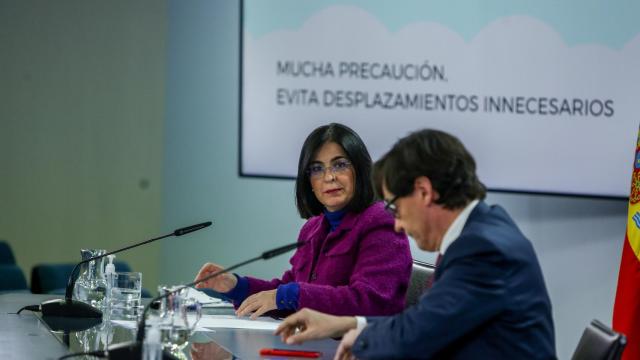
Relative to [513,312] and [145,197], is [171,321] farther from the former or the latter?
[145,197]

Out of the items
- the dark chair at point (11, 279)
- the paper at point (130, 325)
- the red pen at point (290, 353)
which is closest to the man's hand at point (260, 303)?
the paper at point (130, 325)

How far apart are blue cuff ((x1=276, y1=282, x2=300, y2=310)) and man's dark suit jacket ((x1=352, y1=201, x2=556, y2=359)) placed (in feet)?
2.83

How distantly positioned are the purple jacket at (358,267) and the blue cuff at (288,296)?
17mm

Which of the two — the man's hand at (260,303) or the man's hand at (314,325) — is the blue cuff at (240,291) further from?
the man's hand at (314,325)

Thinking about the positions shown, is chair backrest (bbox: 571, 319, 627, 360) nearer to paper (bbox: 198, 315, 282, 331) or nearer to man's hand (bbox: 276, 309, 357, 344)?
man's hand (bbox: 276, 309, 357, 344)

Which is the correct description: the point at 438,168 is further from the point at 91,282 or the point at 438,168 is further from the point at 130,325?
the point at 91,282

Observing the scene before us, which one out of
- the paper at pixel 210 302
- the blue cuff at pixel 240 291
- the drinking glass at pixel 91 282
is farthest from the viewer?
the paper at pixel 210 302

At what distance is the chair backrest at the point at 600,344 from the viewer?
2430mm

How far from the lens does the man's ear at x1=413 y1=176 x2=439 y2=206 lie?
2.37 m

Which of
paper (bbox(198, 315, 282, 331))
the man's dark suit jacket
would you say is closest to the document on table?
paper (bbox(198, 315, 282, 331))

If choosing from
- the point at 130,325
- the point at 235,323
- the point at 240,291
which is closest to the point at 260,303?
the point at 235,323

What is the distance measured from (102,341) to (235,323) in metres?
0.53

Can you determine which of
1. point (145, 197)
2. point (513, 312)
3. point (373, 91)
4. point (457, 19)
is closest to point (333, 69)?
point (373, 91)

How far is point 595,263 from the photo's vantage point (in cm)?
546
